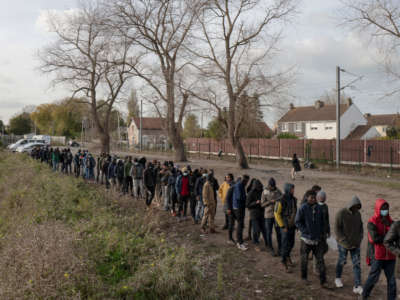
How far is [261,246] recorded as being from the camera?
8094 mm

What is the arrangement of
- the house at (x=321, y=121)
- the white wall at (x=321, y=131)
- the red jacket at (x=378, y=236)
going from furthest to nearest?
the house at (x=321, y=121) → the white wall at (x=321, y=131) → the red jacket at (x=378, y=236)

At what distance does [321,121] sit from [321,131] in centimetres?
147

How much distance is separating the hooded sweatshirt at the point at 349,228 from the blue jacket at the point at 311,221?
11.5 inches

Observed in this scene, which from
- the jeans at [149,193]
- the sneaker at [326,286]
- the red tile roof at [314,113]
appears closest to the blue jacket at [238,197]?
the sneaker at [326,286]

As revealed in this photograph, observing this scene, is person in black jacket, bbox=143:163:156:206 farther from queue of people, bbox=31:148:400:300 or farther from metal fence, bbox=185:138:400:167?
metal fence, bbox=185:138:400:167

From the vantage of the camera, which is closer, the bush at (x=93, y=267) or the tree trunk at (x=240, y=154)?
the bush at (x=93, y=267)

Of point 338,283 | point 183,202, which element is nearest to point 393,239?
point 338,283

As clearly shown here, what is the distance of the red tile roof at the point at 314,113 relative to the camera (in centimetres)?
4935

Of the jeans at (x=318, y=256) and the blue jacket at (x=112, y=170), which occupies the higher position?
the blue jacket at (x=112, y=170)

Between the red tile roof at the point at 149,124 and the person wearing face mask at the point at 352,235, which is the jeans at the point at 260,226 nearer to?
the person wearing face mask at the point at 352,235

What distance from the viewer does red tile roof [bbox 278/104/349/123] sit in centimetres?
4935

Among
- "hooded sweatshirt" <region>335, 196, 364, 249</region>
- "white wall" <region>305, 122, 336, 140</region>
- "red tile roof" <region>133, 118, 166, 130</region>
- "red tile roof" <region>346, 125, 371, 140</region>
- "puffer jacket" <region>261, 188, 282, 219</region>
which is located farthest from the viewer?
"red tile roof" <region>133, 118, 166, 130</region>

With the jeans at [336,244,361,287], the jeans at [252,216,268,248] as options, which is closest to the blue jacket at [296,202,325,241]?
the jeans at [336,244,361,287]

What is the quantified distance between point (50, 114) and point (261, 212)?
93066 millimetres
